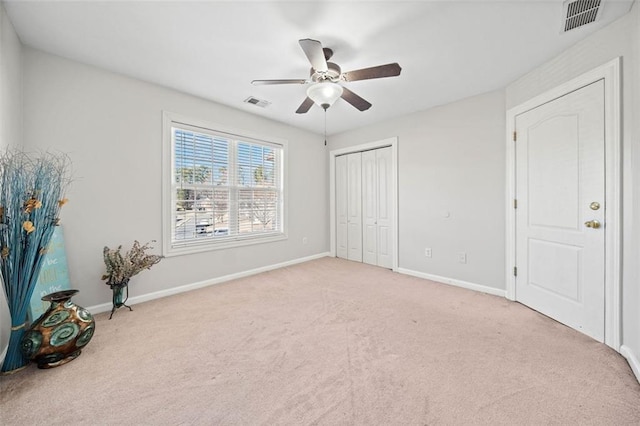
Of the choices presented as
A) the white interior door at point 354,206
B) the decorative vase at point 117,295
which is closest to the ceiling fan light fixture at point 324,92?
the white interior door at point 354,206

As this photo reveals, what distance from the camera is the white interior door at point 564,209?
2.06 meters

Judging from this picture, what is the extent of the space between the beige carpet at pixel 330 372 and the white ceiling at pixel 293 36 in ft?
8.19

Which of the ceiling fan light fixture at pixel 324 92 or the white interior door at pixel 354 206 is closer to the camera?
the ceiling fan light fixture at pixel 324 92

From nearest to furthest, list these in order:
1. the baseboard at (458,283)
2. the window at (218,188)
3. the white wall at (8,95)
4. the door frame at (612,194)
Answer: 1. the white wall at (8,95)
2. the door frame at (612,194)
3. the baseboard at (458,283)
4. the window at (218,188)

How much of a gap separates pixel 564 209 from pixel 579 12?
1558 mm

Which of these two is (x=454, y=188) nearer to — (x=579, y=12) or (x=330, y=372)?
(x=579, y=12)

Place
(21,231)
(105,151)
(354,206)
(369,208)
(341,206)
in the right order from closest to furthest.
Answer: (21,231) → (105,151) → (369,208) → (354,206) → (341,206)

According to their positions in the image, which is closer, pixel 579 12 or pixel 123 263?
pixel 579 12

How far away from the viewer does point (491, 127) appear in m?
3.07

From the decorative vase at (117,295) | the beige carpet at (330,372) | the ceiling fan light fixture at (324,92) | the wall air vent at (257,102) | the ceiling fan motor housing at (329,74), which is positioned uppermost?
the wall air vent at (257,102)

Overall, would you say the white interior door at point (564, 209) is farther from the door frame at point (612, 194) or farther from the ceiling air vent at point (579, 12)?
the ceiling air vent at point (579, 12)

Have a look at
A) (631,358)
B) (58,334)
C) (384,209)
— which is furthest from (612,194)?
(58,334)

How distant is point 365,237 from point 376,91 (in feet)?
8.14

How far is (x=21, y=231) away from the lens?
162cm
